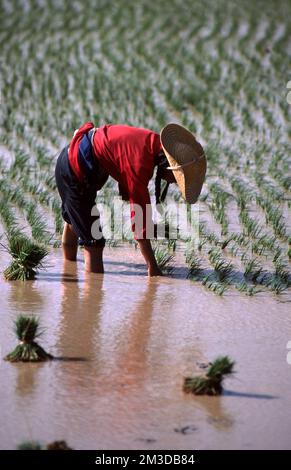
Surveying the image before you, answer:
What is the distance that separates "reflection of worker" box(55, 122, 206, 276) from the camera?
4980 millimetres

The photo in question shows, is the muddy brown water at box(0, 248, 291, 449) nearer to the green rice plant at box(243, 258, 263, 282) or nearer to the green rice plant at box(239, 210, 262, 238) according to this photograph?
the green rice plant at box(243, 258, 263, 282)

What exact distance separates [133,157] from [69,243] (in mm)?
835

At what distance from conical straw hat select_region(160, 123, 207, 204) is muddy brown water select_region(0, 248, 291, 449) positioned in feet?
1.75

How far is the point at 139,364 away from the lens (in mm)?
4055

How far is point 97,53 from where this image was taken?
11.9 meters

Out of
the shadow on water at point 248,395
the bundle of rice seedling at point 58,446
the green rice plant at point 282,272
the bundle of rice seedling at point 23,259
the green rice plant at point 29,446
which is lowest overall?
the shadow on water at point 248,395

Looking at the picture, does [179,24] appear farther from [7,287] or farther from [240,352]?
[240,352]

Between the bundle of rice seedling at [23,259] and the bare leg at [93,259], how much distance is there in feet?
0.78

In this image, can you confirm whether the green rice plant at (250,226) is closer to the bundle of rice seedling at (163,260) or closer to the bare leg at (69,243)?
the bundle of rice seedling at (163,260)

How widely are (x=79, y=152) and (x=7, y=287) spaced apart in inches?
31.0

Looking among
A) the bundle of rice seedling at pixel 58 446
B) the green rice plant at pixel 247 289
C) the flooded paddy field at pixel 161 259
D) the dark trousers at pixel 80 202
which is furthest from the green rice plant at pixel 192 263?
the bundle of rice seedling at pixel 58 446

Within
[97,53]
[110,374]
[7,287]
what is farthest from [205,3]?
[110,374]

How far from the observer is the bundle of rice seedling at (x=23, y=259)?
5227 millimetres

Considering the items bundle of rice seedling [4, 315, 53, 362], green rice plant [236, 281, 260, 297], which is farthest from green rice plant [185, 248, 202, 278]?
bundle of rice seedling [4, 315, 53, 362]
